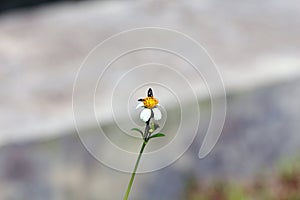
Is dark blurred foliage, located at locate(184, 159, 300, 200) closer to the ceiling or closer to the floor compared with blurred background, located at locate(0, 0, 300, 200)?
closer to the floor

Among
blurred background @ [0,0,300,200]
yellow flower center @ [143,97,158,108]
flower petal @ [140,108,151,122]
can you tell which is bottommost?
flower petal @ [140,108,151,122]

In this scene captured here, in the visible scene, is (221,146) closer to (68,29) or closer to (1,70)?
(1,70)

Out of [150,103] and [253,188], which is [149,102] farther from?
[253,188]

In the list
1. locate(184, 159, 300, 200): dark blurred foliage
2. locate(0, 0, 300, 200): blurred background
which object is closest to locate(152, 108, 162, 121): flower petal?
locate(0, 0, 300, 200): blurred background

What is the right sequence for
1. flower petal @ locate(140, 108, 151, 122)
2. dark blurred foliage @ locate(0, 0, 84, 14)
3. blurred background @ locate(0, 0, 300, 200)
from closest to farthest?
flower petal @ locate(140, 108, 151, 122)
blurred background @ locate(0, 0, 300, 200)
dark blurred foliage @ locate(0, 0, 84, 14)

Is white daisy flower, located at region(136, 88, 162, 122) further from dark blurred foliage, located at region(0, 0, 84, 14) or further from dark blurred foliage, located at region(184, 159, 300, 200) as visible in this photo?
dark blurred foliage, located at region(0, 0, 84, 14)

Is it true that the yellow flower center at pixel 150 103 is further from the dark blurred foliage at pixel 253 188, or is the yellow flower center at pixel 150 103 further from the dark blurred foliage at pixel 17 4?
the dark blurred foliage at pixel 17 4

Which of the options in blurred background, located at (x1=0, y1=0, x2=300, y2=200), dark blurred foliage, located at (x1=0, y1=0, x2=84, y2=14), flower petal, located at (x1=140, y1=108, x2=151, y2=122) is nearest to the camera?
flower petal, located at (x1=140, y1=108, x2=151, y2=122)
